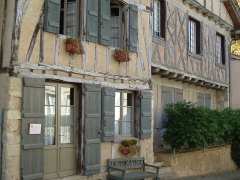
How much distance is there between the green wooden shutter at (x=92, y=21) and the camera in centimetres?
1088

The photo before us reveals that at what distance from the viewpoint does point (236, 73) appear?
21.3 meters

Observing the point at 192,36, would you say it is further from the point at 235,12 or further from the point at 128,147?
the point at 128,147

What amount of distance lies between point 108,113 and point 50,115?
173cm

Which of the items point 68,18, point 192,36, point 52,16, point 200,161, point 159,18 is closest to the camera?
point 52,16

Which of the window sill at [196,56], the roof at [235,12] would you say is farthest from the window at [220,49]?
the window sill at [196,56]

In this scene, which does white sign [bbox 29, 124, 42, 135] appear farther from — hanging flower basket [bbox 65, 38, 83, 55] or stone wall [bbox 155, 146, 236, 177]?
stone wall [bbox 155, 146, 236, 177]

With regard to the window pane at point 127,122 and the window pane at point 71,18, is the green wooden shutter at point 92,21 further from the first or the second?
the window pane at point 127,122

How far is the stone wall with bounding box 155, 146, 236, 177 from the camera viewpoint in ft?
44.8

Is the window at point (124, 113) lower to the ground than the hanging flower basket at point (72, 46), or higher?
lower

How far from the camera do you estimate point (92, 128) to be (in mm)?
10820

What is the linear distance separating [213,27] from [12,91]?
1185 centimetres

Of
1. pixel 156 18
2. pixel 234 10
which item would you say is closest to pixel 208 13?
pixel 234 10

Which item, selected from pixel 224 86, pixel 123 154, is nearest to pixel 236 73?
pixel 224 86

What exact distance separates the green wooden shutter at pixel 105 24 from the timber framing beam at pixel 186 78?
2.59 meters
